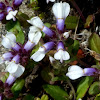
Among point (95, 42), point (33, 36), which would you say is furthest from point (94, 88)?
point (33, 36)

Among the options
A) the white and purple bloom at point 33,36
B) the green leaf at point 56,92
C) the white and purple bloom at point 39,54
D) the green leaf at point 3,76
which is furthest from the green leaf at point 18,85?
the white and purple bloom at point 39,54

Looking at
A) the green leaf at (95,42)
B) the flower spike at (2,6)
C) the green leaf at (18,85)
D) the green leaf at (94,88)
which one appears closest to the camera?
the green leaf at (94,88)

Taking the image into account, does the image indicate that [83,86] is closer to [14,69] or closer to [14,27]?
[14,69]

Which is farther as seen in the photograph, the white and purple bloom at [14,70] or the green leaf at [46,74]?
the green leaf at [46,74]

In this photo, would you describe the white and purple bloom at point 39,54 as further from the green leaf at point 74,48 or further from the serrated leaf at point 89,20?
the serrated leaf at point 89,20

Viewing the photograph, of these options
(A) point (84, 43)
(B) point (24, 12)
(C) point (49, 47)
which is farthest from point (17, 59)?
(B) point (24, 12)

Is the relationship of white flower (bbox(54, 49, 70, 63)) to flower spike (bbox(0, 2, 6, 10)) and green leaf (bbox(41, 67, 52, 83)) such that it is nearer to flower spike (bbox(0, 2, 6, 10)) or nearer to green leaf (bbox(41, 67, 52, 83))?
green leaf (bbox(41, 67, 52, 83))

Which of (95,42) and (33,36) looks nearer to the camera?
(33,36)

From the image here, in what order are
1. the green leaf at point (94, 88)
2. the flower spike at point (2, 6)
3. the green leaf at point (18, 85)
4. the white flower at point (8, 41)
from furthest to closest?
the flower spike at point (2, 6), the green leaf at point (18, 85), the green leaf at point (94, 88), the white flower at point (8, 41)
